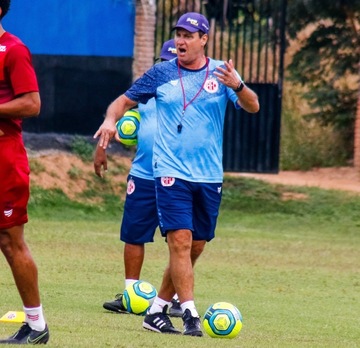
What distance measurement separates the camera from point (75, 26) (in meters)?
20.6

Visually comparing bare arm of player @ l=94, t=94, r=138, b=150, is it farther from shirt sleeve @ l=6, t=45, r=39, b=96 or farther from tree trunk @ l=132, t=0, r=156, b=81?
tree trunk @ l=132, t=0, r=156, b=81

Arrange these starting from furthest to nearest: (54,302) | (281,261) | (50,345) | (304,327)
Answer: (281,261) < (54,302) < (304,327) < (50,345)

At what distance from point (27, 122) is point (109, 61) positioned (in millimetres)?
1633

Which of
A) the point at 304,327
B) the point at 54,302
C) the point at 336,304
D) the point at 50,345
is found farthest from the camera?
the point at 336,304

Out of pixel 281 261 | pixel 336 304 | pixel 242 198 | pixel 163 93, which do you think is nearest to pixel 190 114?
pixel 163 93

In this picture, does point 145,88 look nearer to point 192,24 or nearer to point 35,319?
point 192,24

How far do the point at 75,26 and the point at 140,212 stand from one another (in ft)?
33.9

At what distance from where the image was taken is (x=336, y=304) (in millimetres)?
11664

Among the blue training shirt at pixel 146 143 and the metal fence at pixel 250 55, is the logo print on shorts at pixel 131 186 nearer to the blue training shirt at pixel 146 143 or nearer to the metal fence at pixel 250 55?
the blue training shirt at pixel 146 143

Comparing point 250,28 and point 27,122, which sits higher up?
point 250,28

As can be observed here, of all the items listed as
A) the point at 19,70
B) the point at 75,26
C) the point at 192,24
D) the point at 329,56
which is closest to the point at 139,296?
the point at 192,24

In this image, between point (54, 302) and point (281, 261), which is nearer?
point (54, 302)

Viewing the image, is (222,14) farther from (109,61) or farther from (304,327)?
(304,327)

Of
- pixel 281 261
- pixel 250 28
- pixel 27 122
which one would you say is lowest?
pixel 281 261
